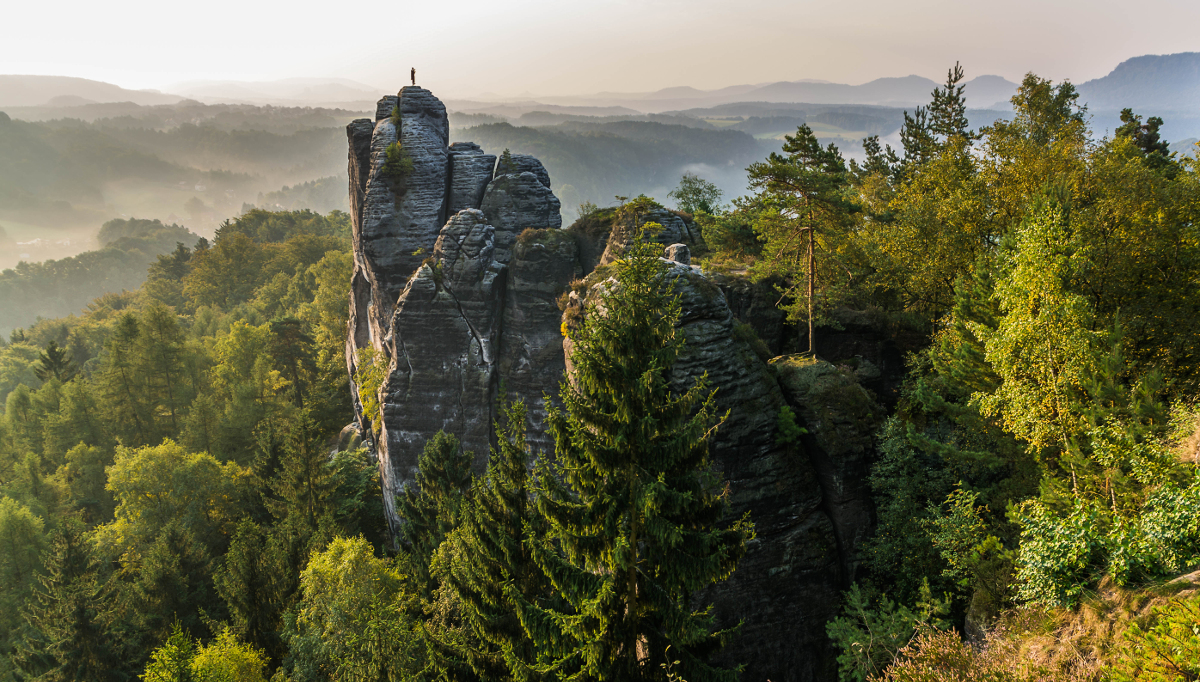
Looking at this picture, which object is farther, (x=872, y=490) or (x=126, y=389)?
(x=126, y=389)

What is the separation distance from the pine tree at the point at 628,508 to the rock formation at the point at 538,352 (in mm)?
4696

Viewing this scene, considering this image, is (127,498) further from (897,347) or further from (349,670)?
(897,347)

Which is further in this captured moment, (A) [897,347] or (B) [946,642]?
(A) [897,347]

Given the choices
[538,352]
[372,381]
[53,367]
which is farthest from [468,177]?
[53,367]

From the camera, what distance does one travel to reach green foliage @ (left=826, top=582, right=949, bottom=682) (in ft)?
42.5

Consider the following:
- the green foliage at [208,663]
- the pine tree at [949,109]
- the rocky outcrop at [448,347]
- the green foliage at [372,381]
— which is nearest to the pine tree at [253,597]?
the green foliage at [208,663]

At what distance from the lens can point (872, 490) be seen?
54.0 ft

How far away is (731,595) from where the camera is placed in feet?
49.6

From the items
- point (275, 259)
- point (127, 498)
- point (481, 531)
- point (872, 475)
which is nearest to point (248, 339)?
point (127, 498)

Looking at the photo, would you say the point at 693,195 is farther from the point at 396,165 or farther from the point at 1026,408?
the point at 1026,408

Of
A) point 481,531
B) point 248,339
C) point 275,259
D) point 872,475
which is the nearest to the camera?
point 481,531

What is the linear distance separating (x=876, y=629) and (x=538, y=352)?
66.7 ft

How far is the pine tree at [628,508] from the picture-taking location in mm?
9961

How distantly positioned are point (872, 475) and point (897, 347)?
8680 millimetres
